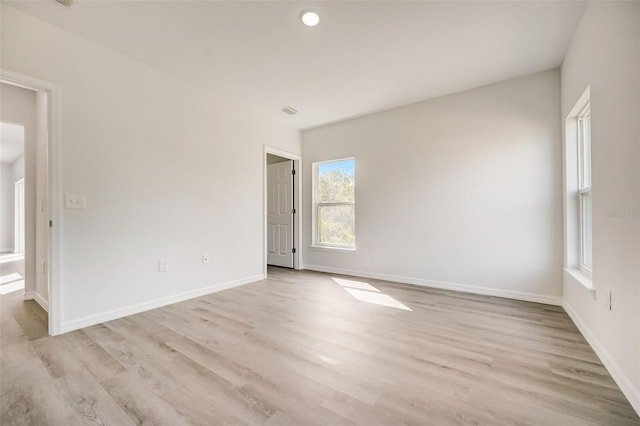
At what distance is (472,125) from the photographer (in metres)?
3.44

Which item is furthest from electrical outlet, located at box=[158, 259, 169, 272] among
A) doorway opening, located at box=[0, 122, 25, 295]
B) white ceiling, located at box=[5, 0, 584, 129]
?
doorway opening, located at box=[0, 122, 25, 295]

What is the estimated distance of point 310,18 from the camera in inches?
86.0

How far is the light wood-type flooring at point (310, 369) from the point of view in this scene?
1375 millimetres

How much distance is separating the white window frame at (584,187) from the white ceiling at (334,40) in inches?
28.6

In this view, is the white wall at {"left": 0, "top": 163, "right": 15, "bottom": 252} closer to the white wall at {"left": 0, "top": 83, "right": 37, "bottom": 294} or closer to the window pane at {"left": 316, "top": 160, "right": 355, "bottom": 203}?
the white wall at {"left": 0, "top": 83, "right": 37, "bottom": 294}

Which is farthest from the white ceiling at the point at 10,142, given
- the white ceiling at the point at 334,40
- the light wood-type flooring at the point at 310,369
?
the light wood-type flooring at the point at 310,369

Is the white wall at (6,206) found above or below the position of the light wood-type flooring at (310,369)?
above

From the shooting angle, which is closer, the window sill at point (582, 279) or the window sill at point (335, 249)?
the window sill at point (582, 279)

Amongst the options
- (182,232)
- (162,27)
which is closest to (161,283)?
(182,232)

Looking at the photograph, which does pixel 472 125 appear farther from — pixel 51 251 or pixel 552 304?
pixel 51 251

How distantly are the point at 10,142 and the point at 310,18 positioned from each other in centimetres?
715

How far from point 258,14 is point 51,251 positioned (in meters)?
2.56

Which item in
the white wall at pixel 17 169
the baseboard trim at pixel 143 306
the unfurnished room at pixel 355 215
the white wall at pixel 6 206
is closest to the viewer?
the unfurnished room at pixel 355 215

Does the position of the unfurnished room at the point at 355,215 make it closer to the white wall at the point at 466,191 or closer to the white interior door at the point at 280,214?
the white wall at the point at 466,191
